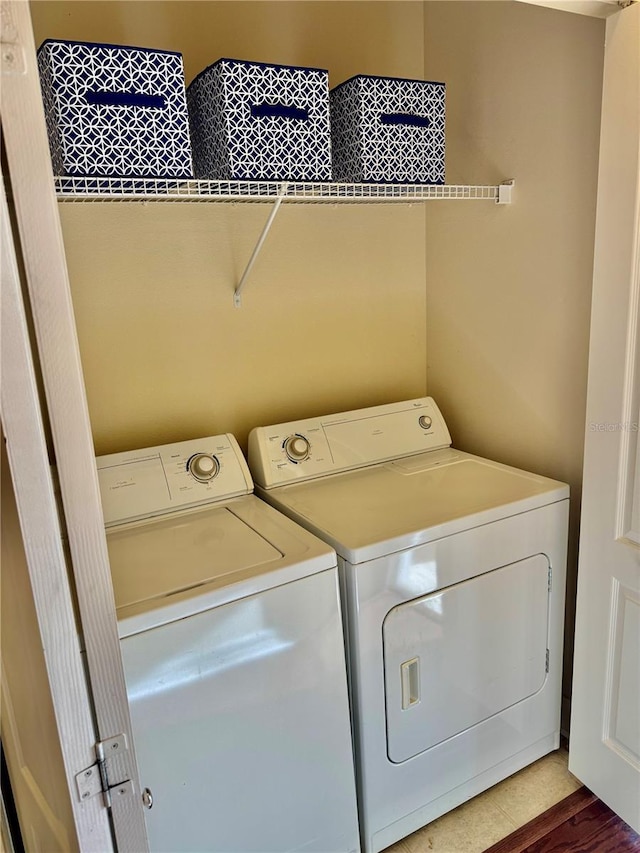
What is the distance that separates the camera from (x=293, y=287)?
2.14 meters

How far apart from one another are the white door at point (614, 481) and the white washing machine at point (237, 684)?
77cm

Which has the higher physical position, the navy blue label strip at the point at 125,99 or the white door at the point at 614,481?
the navy blue label strip at the point at 125,99

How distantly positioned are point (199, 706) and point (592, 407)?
127 centimetres

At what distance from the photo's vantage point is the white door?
1433mm

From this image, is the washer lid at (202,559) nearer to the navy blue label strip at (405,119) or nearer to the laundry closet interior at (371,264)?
the laundry closet interior at (371,264)

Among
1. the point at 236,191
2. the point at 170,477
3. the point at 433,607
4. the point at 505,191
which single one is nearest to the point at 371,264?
the point at 505,191

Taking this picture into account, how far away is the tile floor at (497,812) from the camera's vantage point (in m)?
1.76

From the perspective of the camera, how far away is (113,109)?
136 centimetres

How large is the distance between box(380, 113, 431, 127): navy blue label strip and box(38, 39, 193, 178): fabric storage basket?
614 millimetres

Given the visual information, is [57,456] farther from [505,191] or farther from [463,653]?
[505,191]

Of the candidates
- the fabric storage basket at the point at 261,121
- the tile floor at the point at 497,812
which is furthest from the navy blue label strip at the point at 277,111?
the tile floor at the point at 497,812

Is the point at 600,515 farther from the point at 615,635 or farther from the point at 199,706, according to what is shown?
the point at 199,706

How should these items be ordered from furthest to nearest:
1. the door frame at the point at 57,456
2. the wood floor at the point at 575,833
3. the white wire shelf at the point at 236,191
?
the wood floor at the point at 575,833 → the white wire shelf at the point at 236,191 → the door frame at the point at 57,456

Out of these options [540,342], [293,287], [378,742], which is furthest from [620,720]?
[293,287]
